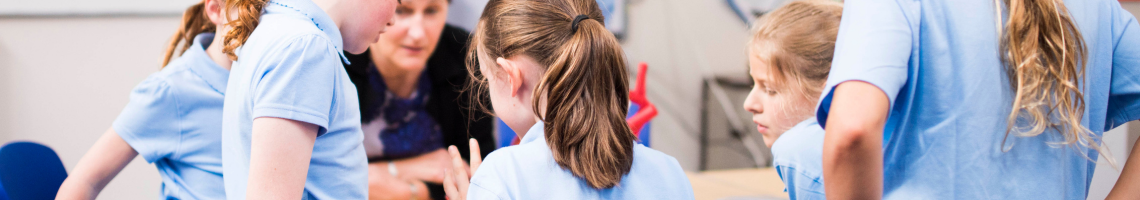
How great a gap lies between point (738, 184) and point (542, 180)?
1.49 meters

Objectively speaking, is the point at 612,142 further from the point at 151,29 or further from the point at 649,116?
the point at 151,29

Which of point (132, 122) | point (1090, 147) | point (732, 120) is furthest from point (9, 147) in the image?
point (732, 120)

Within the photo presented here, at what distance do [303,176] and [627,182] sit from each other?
0.33 metres

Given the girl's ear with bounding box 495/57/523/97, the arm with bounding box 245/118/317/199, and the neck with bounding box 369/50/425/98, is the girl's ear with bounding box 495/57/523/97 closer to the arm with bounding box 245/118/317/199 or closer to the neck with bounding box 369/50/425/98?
the arm with bounding box 245/118/317/199

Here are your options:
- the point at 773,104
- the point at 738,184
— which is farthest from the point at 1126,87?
the point at 738,184

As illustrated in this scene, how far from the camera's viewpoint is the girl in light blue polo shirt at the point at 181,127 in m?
0.86

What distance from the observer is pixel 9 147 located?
96 centimetres

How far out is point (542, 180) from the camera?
591 mm

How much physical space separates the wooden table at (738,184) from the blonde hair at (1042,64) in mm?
1124

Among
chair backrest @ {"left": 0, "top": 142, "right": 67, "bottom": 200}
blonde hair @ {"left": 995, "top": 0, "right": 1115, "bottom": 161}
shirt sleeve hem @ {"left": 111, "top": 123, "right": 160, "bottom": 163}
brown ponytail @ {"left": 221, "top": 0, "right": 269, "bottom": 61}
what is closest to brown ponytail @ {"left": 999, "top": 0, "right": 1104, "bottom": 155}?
blonde hair @ {"left": 995, "top": 0, "right": 1115, "bottom": 161}

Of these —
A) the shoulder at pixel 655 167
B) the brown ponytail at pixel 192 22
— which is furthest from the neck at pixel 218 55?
the shoulder at pixel 655 167

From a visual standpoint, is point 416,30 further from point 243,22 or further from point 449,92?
point 243,22

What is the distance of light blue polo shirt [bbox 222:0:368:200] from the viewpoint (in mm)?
555

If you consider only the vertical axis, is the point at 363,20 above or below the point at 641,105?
above
